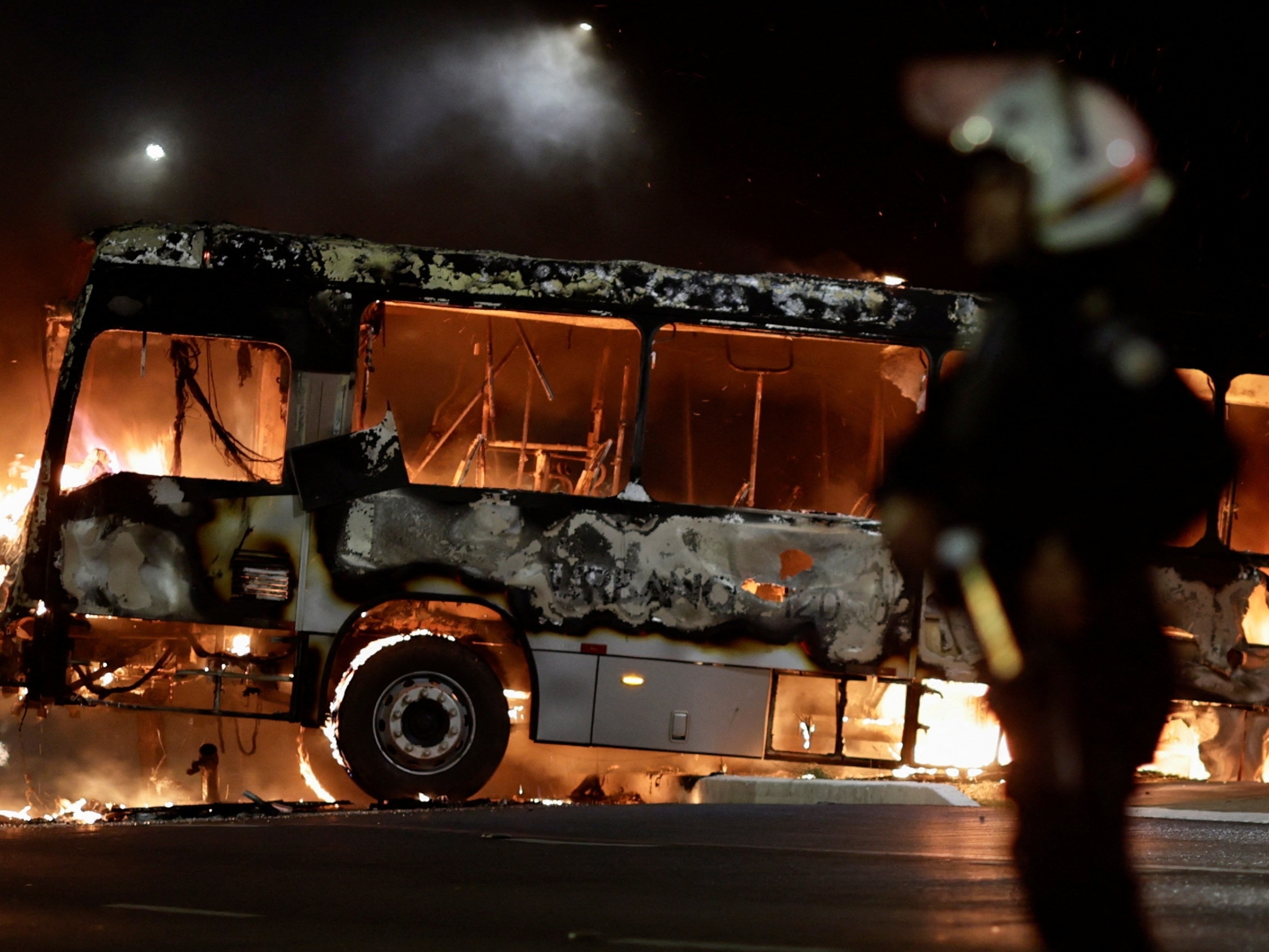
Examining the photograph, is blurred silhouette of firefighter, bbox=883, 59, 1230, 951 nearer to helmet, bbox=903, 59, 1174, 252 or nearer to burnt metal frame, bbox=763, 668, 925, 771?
helmet, bbox=903, 59, 1174, 252

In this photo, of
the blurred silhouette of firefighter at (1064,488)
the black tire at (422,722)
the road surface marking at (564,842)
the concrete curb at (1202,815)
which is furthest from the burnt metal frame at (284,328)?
the blurred silhouette of firefighter at (1064,488)

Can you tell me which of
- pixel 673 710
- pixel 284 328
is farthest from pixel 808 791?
pixel 284 328

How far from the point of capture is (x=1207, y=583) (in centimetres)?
782

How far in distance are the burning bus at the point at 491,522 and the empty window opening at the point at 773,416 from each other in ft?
0.05

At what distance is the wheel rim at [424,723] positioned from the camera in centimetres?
748

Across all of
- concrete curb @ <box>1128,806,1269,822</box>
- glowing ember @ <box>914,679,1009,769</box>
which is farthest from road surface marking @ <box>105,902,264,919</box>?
glowing ember @ <box>914,679,1009,769</box>

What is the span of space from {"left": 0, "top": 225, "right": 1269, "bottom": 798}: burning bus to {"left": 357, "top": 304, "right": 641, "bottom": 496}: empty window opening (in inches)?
0.7

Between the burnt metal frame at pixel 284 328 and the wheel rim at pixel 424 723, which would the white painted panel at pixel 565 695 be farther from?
the wheel rim at pixel 424 723

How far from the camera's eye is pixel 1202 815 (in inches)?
228

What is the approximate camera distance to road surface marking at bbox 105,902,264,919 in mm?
3145

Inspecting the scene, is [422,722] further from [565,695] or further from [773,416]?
[773,416]

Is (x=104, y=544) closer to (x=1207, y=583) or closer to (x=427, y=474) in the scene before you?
(x=427, y=474)

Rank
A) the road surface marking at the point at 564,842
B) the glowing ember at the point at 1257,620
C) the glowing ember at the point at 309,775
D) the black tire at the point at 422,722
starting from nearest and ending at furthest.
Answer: the road surface marking at the point at 564,842 → the black tire at the point at 422,722 → the glowing ember at the point at 1257,620 → the glowing ember at the point at 309,775

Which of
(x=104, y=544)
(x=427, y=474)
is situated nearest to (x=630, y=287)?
(x=427, y=474)
